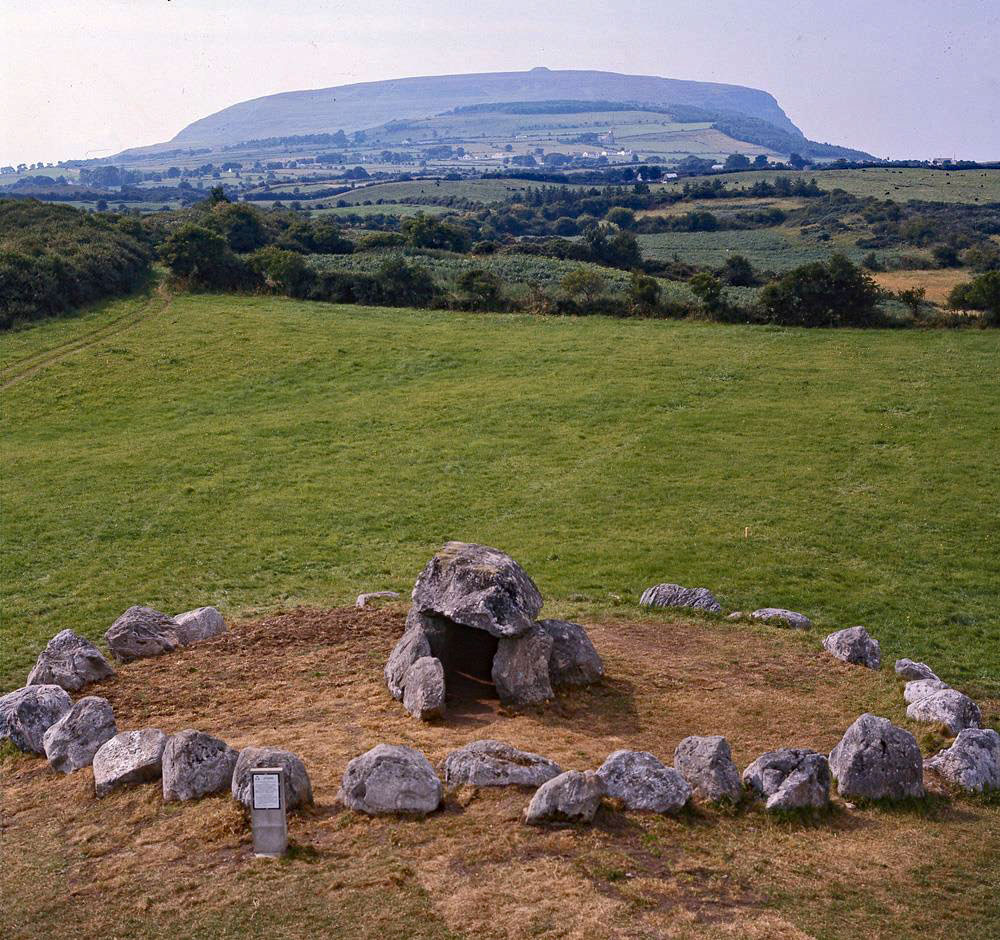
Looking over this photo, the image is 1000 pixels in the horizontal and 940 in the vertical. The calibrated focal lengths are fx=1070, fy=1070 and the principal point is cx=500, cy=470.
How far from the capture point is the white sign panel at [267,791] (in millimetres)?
11531

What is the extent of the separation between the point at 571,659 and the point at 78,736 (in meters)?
7.26

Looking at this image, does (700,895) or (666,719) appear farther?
(666,719)

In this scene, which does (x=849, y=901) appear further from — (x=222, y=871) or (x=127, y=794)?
(x=127, y=794)

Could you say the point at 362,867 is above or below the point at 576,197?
below

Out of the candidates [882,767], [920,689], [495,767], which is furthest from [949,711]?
[495,767]

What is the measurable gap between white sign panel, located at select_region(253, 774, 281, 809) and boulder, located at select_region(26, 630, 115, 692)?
6.79 m

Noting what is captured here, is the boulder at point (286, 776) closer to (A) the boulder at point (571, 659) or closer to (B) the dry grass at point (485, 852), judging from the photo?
(B) the dry grass at point (485, 852)

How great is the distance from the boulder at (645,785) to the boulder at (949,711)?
196 inches

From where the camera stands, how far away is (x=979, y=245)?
91312 mm

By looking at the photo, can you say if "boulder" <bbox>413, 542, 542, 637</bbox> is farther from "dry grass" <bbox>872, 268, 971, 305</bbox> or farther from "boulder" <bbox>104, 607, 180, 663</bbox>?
"dry grass" <bbox>872, 268, 971, 305</bbox>

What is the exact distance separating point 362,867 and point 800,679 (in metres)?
9.00

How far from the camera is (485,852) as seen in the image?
1166cm

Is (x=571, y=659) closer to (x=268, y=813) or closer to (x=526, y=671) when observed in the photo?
(x=526, y=671)

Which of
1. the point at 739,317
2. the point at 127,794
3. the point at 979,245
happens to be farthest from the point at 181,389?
the point at 979,245
